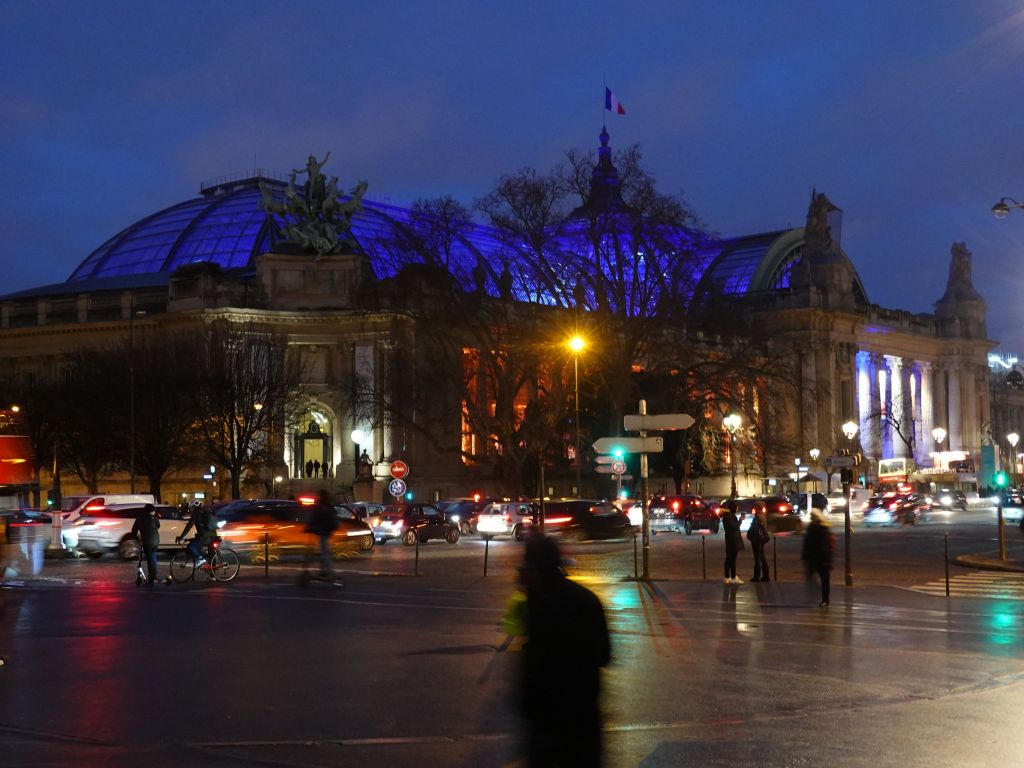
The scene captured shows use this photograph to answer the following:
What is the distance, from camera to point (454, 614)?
77.7 ft

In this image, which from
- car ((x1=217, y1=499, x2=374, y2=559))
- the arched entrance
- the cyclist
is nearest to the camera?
the cyclist

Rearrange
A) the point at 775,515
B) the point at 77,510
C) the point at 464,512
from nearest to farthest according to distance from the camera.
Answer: the point at 77,510
the point at 775,515
the point at 464,512

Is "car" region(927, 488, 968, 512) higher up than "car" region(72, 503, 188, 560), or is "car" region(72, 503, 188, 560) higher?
"car" region(72, 503, 188, 560)

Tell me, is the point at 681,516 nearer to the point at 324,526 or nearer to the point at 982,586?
the point at 982,586

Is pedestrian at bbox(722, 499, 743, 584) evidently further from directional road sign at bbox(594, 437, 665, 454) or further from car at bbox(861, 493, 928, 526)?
car at bbox(861, 493, 928, 526)

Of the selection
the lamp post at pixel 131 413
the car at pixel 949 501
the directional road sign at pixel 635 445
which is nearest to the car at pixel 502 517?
the lamp post at pixel 131 413

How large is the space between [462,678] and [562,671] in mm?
7119

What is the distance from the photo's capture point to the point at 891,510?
74.0 metres

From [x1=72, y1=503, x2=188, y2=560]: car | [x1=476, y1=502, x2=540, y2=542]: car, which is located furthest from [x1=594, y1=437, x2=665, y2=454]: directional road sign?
[x1=476, y1=502, x2=540, y2=542]: car

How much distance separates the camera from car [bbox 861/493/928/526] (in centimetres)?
7331

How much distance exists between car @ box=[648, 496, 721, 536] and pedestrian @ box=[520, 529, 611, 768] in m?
55.7

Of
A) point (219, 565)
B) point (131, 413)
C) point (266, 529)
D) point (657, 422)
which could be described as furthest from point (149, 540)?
Result: point (131, 413)

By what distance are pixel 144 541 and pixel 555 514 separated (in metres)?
23.4

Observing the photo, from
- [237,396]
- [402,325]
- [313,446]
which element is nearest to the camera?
[237,396]
